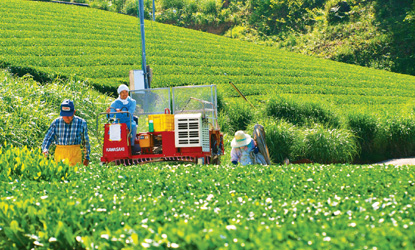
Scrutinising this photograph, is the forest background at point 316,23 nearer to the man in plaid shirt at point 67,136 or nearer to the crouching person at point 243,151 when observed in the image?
the crouching person at point 243,151

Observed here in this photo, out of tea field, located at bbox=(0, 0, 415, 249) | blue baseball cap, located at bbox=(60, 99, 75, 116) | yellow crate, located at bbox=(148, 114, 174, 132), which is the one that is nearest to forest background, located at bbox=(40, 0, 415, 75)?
tea field, located at bbox=(0, 0, 415, 249)

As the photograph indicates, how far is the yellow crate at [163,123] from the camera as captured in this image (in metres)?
10.3

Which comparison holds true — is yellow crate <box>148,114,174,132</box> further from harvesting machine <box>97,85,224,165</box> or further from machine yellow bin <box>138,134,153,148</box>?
machine yellow bin <box>138,134,153,148</box>

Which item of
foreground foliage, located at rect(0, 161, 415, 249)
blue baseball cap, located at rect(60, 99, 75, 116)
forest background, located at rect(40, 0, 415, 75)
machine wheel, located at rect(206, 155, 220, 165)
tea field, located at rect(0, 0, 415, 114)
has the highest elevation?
forest background, located at rect(40, 0, 415, 75)

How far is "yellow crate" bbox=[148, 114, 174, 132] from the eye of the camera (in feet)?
33.7

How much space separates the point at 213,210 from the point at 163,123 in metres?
5.41

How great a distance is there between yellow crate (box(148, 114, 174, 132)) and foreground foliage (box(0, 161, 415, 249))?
2467 mm

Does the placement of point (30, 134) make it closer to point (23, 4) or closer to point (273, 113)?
point (273, 113)

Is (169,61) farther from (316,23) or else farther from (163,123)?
(316,23)

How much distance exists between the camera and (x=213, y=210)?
16.5 feet

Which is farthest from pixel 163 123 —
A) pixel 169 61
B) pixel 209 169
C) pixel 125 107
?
pixel 169 61

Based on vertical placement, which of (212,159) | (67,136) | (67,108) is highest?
(67,108)

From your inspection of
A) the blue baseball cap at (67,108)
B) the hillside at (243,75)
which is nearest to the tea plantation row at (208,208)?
the blue baseball cap at (67,108)

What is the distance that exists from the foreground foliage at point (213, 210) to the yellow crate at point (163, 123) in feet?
8.09
